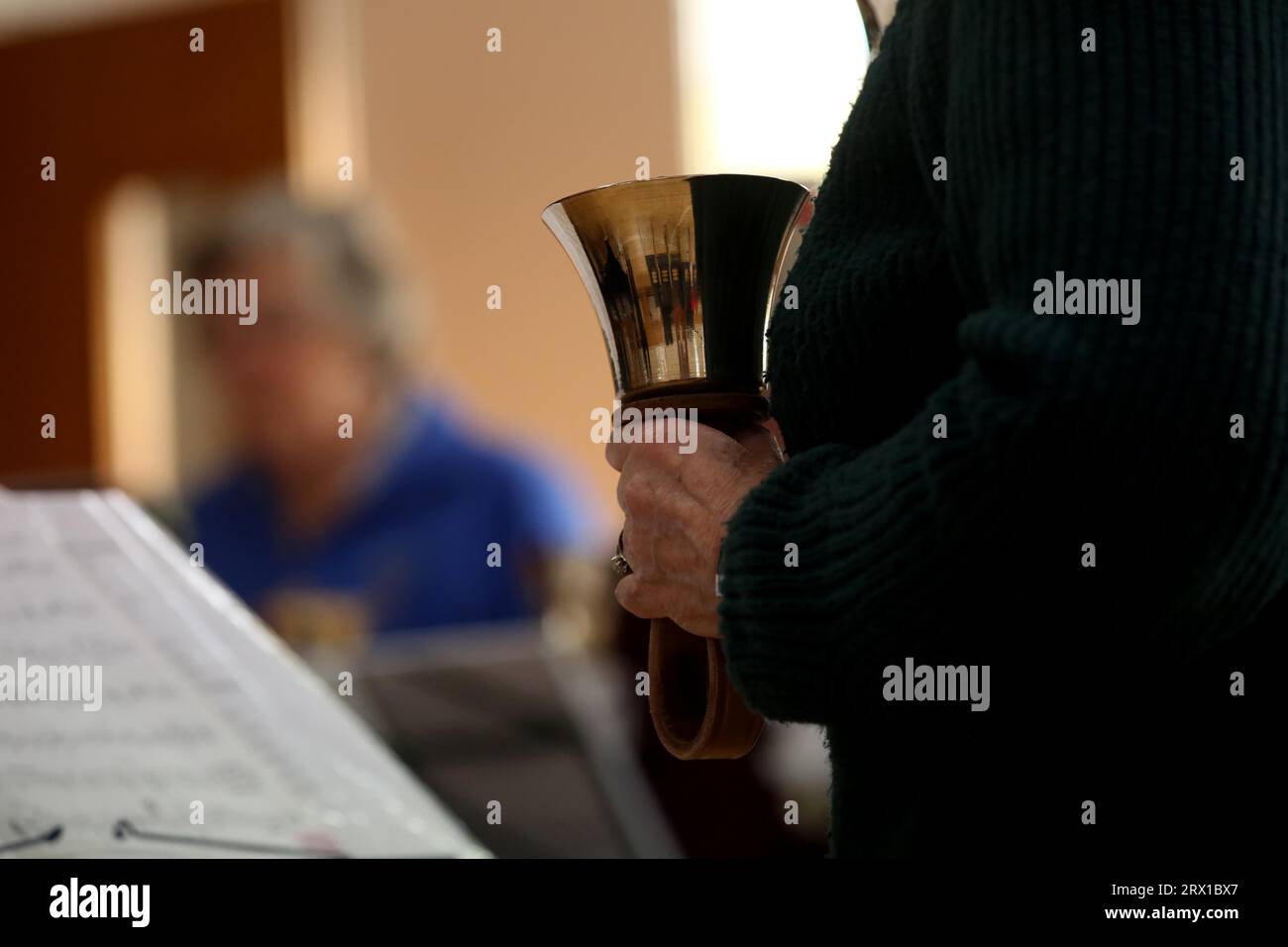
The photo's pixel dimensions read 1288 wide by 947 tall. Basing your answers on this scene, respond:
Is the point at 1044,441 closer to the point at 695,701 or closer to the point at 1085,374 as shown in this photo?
the point at 1085,374

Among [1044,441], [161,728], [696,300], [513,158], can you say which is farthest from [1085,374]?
[513,158]

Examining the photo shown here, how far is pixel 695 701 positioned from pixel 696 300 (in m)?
0.16

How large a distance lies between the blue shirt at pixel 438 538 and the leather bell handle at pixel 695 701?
1317mm

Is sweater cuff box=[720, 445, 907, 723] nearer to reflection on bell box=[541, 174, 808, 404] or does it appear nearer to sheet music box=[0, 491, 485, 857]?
reflection on bell box=[541, 174, 808, 404]

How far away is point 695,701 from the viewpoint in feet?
1.90

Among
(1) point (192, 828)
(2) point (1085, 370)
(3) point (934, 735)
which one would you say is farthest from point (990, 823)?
(1) point (192, 828)

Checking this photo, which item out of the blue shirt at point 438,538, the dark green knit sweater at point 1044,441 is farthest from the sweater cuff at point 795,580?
the blue shirt at point 438,538

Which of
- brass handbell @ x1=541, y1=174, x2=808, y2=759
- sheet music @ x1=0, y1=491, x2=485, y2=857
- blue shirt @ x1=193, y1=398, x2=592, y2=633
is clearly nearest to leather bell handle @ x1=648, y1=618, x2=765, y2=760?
brass handbell @ x1=541, y1=174, x2=808, y2=759

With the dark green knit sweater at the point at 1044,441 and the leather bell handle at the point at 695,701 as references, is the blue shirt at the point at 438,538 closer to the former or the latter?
the leather bell handle at the point at 695,701

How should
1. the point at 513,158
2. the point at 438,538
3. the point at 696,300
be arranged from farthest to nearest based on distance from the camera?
the point at 513,158
the point at 438,538
the point at 696,300

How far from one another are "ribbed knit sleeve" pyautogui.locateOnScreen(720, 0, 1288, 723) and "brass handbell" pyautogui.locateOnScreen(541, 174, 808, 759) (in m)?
0.10

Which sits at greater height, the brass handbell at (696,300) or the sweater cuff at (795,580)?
the brass handbell at (696,300)

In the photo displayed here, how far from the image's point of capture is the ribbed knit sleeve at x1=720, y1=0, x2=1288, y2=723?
0.40m

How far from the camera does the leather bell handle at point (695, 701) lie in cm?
54
